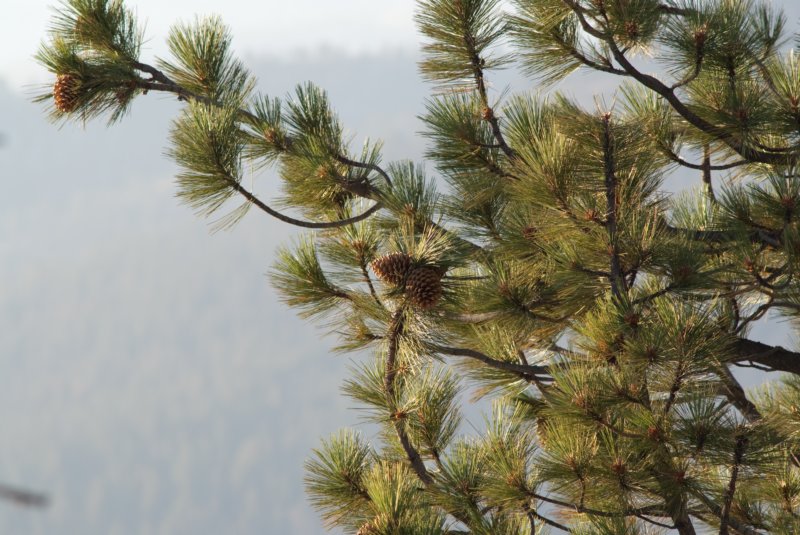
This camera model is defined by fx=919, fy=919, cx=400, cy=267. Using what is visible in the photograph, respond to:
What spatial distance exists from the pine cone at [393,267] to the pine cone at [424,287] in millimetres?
12

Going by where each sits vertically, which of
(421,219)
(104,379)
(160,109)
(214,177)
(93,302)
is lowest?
(421,219)

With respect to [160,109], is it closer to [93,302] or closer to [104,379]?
[93,302]

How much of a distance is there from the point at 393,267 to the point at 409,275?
0.02m

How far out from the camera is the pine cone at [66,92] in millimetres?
1534

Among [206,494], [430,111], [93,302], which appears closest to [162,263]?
[93,302]

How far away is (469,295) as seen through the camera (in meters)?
1.41

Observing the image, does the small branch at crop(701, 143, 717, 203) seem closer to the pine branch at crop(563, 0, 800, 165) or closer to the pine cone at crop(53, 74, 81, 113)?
the pine branch at crop(563, 0, 800, 165)

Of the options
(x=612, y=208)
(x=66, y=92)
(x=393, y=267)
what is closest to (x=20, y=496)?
(x=393, y=267)

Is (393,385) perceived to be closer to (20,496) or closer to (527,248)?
(527,248)

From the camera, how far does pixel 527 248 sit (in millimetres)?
1468

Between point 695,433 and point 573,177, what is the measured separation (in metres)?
0.39

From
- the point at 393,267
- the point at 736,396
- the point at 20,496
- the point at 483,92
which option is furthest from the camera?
the point at 736,396

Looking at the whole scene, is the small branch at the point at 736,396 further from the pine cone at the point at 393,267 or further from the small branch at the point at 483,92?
the pine cone at the point at 393,267

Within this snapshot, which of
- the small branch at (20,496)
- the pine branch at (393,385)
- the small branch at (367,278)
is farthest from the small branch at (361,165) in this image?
the small branch at (20,496)
